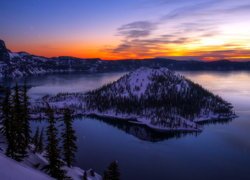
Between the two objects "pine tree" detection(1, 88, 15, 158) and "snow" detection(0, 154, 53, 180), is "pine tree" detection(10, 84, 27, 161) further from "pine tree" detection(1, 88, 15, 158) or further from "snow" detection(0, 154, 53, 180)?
"snow" detection(0, 154, 53, 180)

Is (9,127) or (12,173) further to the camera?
(9,127)

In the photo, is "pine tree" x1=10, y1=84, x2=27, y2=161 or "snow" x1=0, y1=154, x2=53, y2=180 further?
"pine tree" x1=10, y1=84, x2=27, y2=161

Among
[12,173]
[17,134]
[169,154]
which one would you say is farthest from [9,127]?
[169,154]

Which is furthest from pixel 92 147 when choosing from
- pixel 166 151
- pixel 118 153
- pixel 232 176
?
pixel 232 176

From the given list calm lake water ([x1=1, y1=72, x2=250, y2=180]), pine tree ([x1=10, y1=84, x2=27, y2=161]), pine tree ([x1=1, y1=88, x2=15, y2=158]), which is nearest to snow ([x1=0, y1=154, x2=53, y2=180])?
pine tree ([x1=1, y1=88, x2=15, y2=158])

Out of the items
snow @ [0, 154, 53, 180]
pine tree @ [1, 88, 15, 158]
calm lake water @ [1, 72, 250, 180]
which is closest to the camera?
snow @ [0, 154, 53, 180]

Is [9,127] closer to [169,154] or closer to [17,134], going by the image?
[17,134]

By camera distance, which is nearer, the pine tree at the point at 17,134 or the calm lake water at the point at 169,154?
the pine tree at the point at 17,134

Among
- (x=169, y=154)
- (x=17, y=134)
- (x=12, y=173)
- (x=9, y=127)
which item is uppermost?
(x=9, y=127)

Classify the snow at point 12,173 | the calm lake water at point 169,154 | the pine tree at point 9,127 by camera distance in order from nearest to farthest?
the snow at point 12,173, the pine tree at point 9,127, the calm lake water at point 169,154

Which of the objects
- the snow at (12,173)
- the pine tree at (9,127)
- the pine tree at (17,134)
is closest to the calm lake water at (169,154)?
the pine tree at (17,134)

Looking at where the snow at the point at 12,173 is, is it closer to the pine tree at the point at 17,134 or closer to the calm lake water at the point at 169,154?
the pine tree at the point at 17,134
